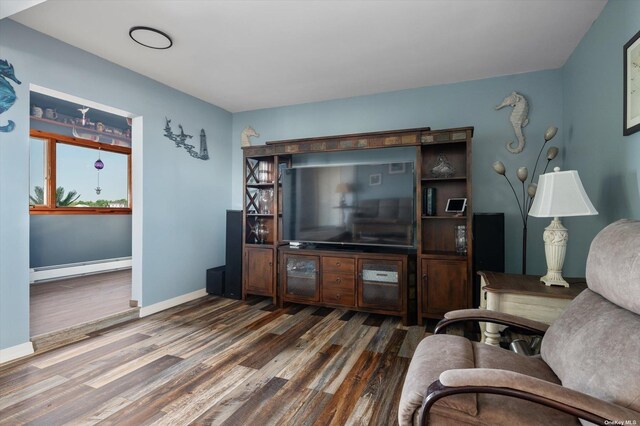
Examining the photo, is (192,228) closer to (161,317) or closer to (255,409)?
(161,317)

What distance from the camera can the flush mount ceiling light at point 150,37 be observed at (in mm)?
2471

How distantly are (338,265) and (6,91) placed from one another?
10.3ft

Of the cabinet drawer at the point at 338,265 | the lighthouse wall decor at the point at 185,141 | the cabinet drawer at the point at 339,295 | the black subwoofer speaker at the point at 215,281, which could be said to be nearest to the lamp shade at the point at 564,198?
the cabinet drawer at the point at 338,265

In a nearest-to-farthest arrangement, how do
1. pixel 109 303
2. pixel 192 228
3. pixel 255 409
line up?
pixel 255 409, pixel 109 303, pixel 192 228

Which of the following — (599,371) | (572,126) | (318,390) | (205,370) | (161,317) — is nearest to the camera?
(599,371)

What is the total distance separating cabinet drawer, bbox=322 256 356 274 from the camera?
337 centimetres

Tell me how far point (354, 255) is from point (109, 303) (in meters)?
2.90

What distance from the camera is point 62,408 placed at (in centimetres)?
180

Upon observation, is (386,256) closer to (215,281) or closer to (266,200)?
(266,200)

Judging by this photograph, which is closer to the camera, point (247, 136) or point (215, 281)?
point (215, 281)

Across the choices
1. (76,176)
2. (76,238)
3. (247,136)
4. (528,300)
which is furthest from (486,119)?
(76,238)

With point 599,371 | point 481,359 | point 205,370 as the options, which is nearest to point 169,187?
point 205,370

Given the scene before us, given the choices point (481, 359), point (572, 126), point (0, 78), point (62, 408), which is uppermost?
point (0, 78)

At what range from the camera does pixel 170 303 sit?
12.0 feet
